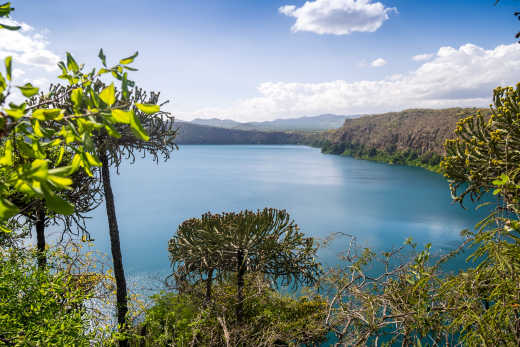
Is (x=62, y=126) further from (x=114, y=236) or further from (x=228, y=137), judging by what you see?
(x=228, y=137)

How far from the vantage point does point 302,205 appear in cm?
2620

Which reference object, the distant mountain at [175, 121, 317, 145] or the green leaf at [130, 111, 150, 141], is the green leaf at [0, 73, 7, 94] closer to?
the green leaf at [130, 111, 150, 141]

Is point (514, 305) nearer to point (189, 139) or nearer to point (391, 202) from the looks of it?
point (391, 202)

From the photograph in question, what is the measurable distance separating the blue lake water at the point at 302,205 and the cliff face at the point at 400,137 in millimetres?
15259

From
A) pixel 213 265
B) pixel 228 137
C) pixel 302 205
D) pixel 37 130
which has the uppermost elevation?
pixel 228 137

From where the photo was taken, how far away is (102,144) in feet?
21.6

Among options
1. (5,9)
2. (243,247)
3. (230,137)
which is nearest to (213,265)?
(243,247)

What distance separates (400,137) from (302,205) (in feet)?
169

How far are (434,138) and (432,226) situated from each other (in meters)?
45.3

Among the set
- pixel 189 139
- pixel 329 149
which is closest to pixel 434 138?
pixel 329 149

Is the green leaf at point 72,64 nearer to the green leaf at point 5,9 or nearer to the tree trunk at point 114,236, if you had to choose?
the green leaf at point 5,9

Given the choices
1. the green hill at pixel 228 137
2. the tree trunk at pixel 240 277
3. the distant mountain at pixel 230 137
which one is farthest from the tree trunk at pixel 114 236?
the distant mountain at pixel 230 137

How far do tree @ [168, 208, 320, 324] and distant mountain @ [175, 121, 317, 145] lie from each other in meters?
108

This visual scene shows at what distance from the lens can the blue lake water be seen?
17.5 meters
